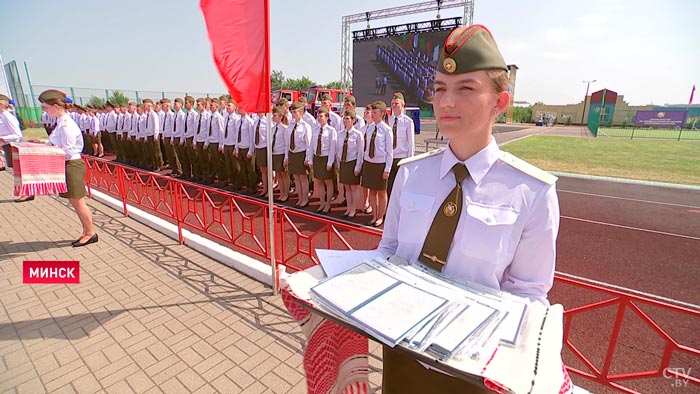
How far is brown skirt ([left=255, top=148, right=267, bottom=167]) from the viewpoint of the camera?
26.9 feet

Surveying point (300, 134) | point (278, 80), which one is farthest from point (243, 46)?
point (278, 80)

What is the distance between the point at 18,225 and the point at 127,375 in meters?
5.63

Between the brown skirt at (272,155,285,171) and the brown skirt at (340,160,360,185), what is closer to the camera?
the brown skirt at (340,160,360,185)

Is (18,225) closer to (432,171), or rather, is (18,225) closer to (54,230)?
(54,230)

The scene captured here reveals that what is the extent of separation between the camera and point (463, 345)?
0.83 metres

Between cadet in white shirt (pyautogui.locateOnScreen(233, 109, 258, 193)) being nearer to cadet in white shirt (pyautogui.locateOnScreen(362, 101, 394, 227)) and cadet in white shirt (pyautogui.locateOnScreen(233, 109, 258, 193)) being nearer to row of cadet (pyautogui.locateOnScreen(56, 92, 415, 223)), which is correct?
row of cadet (pyautogui.locateOnScreen(56, 92, 415, 223))

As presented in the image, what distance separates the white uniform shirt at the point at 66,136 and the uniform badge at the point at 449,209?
5.71 meters

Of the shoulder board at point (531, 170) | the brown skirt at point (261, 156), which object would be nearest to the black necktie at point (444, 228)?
the shoulder board at point (531, 170)

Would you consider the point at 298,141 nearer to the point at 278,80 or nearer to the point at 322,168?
the point at 322,168

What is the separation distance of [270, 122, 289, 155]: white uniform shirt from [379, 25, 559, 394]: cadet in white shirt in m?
6.94

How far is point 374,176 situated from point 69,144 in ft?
15.8

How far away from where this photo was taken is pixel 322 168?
24.3ft

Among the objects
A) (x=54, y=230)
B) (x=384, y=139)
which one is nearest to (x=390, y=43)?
(x=384, y=139)

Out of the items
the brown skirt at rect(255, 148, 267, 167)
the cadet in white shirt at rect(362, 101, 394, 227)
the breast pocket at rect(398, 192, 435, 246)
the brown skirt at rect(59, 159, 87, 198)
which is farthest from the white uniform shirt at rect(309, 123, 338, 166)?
the breast pocket at rect(398, 192, 435, 246)
